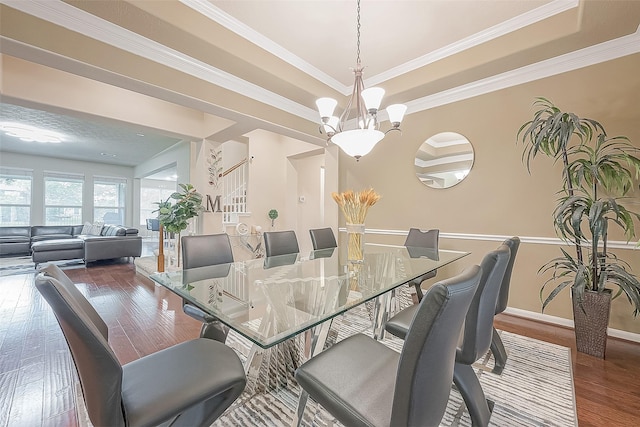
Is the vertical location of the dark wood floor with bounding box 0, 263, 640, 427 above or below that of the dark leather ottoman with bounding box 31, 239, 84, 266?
below

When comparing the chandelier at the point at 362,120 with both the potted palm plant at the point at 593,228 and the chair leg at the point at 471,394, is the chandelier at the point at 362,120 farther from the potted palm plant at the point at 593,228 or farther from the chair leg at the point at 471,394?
the chair leg at the point at 471,394

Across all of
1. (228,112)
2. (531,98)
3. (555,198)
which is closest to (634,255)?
(555,198)

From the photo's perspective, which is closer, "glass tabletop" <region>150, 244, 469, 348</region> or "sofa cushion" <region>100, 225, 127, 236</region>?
"glass tabletop" <region>150, 244, 469, 348</region>

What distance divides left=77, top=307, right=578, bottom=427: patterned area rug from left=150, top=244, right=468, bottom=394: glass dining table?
155 millimetres

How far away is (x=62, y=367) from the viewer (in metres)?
1.81

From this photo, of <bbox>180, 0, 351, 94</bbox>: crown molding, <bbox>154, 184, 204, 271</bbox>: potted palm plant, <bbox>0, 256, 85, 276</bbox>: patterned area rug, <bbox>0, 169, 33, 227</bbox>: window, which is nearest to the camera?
<bbox>180, 0, 351, 94</bbox>: crown molding

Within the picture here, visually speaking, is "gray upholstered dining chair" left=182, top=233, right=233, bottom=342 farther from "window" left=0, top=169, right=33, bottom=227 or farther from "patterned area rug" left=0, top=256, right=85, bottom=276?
"window" left=0, top=169, right=33, bottom=227

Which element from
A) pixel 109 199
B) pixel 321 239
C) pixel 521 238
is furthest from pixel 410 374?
pixel 109 199

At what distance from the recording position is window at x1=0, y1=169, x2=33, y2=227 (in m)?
6.77

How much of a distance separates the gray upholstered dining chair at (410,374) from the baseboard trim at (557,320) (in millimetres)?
2463

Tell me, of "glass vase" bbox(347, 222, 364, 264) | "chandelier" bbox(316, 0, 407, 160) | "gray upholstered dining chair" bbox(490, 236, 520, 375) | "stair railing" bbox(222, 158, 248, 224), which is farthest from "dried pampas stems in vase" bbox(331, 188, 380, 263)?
"stair railing" bbox(222, 158, 248, 224)

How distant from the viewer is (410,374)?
0.70m

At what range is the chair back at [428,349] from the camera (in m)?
0.68

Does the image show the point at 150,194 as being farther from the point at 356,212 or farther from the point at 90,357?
the point at 90,357
